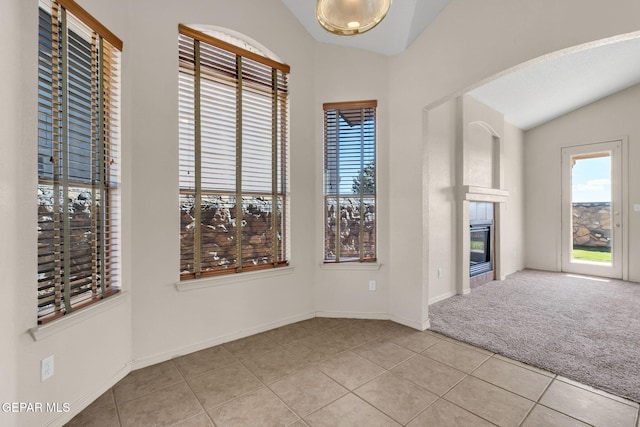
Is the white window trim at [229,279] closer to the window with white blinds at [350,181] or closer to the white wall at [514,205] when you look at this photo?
the window with white blinds at [350,181]

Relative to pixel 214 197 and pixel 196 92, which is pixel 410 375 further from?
pixel 196 92

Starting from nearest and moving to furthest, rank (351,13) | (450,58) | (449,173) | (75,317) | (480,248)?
(351,13) → (75,317) → (450,58) → (449,173) → (480,248)

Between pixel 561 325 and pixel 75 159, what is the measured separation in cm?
457

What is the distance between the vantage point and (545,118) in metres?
5.69

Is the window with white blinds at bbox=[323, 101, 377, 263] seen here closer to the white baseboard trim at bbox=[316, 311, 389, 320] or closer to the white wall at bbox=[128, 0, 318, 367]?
the white baseboard trim at bbox=[316, 311, 389, 320]

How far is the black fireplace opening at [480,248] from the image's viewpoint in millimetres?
4723

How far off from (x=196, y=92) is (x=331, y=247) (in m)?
2.04

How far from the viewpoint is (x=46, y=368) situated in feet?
5.30

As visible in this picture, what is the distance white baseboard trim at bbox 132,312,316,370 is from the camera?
91.1 inches

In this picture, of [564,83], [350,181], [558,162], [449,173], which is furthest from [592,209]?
[350,181]

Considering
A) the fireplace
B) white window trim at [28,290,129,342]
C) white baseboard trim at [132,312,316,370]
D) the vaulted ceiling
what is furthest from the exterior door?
white window trim at [28,290,129,342]

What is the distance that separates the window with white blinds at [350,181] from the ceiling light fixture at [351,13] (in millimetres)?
1836

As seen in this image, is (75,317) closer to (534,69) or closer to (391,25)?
(391,25)

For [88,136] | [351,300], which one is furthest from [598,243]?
[88,136]
